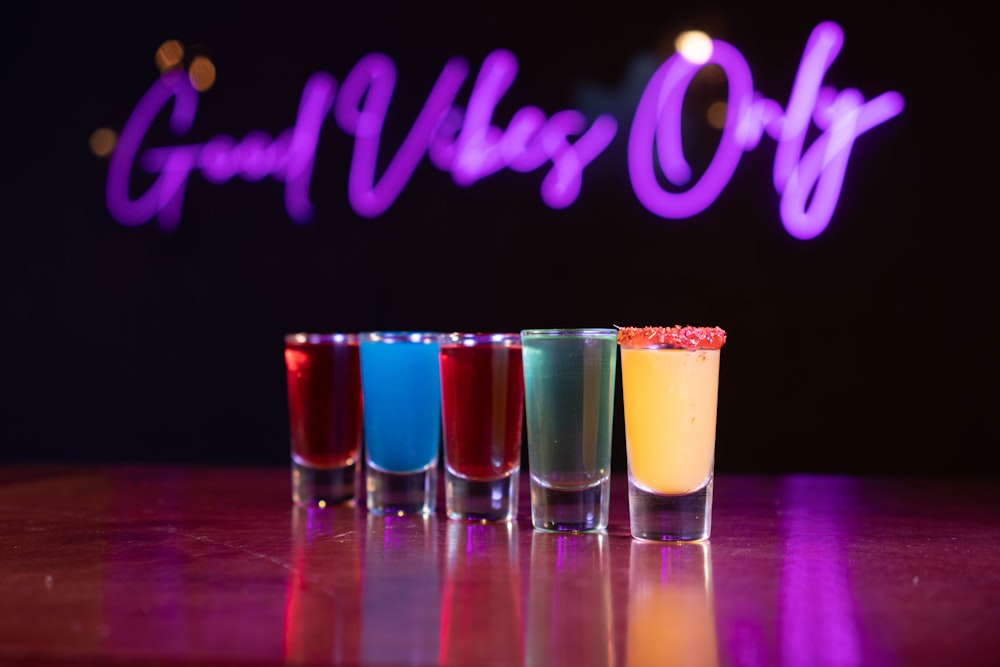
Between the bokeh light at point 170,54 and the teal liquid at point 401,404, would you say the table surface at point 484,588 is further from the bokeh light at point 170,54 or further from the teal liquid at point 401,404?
the bokeh light at point 170,54

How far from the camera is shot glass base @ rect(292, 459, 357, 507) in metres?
1.87

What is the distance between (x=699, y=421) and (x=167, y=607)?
2.59ft

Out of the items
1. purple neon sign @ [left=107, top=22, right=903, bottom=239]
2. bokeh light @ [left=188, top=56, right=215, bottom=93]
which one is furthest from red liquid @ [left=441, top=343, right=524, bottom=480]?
bokeh light @ [left=188, top=56, right=215, bottom=93]

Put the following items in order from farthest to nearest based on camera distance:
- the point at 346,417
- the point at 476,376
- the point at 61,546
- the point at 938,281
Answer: the point at 938,281 < the point at 346,417 < the point at 476,376 < the point at 61,546

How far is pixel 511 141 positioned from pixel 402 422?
9.17 ft

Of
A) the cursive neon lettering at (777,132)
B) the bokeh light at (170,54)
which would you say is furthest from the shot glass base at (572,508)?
the bokeh light at (170,54)

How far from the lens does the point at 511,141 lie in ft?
14.2

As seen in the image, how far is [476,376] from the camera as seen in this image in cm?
163

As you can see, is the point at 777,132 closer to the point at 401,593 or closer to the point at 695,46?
the point at 695,46

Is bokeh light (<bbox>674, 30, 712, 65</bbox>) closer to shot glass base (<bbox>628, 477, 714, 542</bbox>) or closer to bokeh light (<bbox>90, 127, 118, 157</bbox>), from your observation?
bokeh light (<bbox>90, 127, 118, 157</bbox>)

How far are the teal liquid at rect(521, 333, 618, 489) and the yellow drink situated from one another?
5 cm

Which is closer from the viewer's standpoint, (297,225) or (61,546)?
(61,546)

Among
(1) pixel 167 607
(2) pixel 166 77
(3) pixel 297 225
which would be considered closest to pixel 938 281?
(3) pixel 297 225

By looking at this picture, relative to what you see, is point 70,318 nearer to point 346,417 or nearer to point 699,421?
point 346,417
